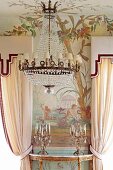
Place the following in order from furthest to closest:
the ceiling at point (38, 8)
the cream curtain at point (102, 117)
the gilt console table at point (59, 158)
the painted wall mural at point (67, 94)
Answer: the painted wall mural at point (67, 94)
the cream curtain at point (102, 117)
the gilt console table at point (59, 158)
the ceiling at point (38, 8)

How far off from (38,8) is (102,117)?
6.06ft

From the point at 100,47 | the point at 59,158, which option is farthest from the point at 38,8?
the point at 59,158

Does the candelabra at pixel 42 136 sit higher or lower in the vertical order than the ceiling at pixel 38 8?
lower

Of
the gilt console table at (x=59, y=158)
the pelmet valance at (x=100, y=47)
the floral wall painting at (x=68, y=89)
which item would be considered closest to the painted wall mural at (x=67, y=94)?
the floral wall painting at (x=68, y=89)

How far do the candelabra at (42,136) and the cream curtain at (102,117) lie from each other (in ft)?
2.21

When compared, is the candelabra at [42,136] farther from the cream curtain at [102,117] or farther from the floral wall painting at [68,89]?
the cream curtain at [102,117]

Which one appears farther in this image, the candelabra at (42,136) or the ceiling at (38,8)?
the candelabra at (42,136)

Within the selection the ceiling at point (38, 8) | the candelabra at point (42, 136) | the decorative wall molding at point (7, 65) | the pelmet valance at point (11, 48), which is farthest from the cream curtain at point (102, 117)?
the decorative wall molding at point (7, 65)

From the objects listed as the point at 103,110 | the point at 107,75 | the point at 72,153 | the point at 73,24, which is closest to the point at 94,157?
the point at 72,153

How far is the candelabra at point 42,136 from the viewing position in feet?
18.0

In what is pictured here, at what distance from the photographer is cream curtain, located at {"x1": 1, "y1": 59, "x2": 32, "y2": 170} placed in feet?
18.0

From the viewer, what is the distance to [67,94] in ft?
18.6

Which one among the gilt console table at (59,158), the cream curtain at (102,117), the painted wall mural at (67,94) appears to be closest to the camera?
the gilt console table at (59,158)

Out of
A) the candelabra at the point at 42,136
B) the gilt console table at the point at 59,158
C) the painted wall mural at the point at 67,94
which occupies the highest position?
the painted wall mural at the point at 67,94
